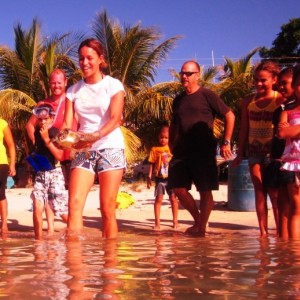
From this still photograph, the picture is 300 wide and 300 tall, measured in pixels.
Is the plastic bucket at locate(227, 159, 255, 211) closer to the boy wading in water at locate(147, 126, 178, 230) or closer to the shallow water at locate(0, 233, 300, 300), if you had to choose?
the boy wading in water at locate(147, 126, 178, 230)

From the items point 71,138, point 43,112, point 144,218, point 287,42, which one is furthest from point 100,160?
point 287,42

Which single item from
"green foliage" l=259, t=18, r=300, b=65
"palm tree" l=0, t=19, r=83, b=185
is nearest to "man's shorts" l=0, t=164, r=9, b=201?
"palm tree" l=0, t=19, r=83, b=185

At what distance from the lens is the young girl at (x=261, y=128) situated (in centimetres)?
582

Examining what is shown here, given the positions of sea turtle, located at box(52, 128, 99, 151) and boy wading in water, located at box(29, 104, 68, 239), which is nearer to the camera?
sea turtle, located at box(52, 128, 99, 151)

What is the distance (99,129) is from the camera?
4973 mm

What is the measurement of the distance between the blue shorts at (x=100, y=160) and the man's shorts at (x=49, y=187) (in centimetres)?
156

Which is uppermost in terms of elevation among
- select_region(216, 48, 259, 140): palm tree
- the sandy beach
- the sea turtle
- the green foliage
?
the green foliage

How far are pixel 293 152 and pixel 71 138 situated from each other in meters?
1.95

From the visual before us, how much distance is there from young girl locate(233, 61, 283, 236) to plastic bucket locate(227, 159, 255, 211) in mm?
4134

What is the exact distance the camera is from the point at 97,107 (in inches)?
198

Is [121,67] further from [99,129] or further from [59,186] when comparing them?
[99,129]

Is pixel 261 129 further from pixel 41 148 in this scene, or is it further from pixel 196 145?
pixel 41 148

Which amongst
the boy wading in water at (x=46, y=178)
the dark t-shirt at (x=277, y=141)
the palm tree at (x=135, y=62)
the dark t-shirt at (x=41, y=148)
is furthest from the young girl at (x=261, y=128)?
the palm tree at (x=135, y=62)

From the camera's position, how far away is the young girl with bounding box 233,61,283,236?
582 cm
